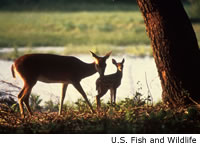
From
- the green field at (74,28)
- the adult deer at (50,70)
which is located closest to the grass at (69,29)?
the green field at (74,28)

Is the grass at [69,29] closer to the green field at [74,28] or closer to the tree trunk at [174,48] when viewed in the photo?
the green field at [74,28]

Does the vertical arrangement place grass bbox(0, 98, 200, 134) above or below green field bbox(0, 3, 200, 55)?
A: below

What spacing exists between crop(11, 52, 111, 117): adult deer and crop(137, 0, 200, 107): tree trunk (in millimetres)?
623

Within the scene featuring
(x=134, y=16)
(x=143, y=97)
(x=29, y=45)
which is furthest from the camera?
(x=134, y=16)

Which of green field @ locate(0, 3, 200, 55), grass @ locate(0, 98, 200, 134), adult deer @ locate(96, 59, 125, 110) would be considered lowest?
grass @ locate(0, 98, 200, 134)

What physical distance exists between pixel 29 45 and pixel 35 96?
4107mm

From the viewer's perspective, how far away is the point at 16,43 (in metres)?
11.2

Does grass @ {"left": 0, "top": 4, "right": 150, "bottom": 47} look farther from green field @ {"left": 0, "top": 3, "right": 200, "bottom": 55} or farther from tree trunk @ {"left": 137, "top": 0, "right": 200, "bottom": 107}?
tree trunk @ {"left": 137, "top": 0, "right": 200, "bottom": 107}

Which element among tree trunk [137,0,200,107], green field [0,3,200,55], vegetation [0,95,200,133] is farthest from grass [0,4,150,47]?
tree trunk [137,0,200,107]

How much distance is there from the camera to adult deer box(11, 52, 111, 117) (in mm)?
5320

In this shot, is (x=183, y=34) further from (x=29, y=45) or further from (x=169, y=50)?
(x=29, y=45)

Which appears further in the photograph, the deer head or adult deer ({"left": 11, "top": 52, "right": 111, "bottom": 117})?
the deer head

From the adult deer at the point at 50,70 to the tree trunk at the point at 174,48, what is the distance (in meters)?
0.62

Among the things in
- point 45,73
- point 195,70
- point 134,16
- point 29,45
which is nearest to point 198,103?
point 195,70
